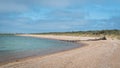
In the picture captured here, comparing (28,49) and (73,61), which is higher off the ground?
(73,61)

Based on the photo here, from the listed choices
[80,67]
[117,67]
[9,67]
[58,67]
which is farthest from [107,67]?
[9,67]

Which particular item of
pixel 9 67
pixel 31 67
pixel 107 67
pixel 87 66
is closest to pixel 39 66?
pixel 31 67

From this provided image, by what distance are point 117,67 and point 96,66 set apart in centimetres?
136

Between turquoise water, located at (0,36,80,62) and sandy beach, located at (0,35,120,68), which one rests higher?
sandy beach, located at (0,35,120,68)

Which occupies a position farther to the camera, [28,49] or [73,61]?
[28,49]

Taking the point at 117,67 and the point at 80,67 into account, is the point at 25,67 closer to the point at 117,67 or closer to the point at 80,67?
the point at 80,67

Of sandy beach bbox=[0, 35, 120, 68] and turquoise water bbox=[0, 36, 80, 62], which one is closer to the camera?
sandy beach bbox=[0, 35, 120, 68]

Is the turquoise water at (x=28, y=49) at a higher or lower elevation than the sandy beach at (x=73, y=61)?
lower

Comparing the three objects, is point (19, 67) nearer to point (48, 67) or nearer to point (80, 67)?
point (48, 67)

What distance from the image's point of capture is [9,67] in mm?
13609

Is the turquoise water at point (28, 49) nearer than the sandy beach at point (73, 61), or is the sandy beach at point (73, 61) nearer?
the sandy beach at point (73, 61)

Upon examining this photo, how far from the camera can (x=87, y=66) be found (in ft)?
44.4

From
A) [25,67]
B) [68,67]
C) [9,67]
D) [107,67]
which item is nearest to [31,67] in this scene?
[25,67]

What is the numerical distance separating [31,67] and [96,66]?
14.3 feet
